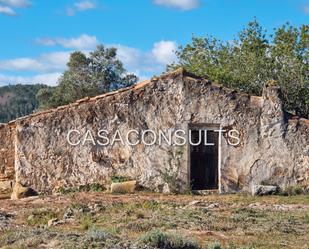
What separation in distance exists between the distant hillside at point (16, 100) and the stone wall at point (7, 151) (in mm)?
55754

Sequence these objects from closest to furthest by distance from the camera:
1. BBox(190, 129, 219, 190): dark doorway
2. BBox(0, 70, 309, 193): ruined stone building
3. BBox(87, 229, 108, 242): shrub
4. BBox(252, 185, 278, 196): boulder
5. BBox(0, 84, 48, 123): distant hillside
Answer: BBox(87, 229, 108, 242): shrub
BBox(252, 185, 278, 196): boulder
BBox(0, 70, 309, 193): ruined stone building
BBox(190, 129, 219, 190): dark doorway
BBox(0, 84, 48, 123): distant hillside

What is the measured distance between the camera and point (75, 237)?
870cm

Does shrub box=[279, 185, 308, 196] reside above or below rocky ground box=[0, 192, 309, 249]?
above

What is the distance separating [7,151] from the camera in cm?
1697

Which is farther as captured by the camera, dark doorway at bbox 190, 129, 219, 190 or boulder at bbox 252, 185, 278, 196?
dark doorway at bbox 190, 129, 219, 190

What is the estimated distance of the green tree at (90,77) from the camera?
37188mm

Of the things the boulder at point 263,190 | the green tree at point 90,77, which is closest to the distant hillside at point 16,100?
the green tree at point 90,77

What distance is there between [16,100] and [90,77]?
46394 mm

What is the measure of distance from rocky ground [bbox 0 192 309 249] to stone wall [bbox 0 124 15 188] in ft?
2.84

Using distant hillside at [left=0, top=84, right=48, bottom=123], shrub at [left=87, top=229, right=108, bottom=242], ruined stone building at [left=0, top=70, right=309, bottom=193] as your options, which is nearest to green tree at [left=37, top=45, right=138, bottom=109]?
ruined stone building at [left=0, top=70, right=309, bottom=193]

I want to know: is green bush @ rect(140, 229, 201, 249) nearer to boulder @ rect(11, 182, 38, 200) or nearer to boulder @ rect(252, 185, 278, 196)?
boulder @ rect(252, 185, 278, 196)

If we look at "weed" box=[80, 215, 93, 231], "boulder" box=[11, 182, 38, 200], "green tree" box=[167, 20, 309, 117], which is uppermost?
"green tree" box=[167, 20, 309, 117]

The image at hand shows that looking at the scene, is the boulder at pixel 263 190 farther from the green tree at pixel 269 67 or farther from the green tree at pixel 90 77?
the green tree at pixel 90 77

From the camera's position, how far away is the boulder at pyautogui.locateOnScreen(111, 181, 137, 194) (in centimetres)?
1588
